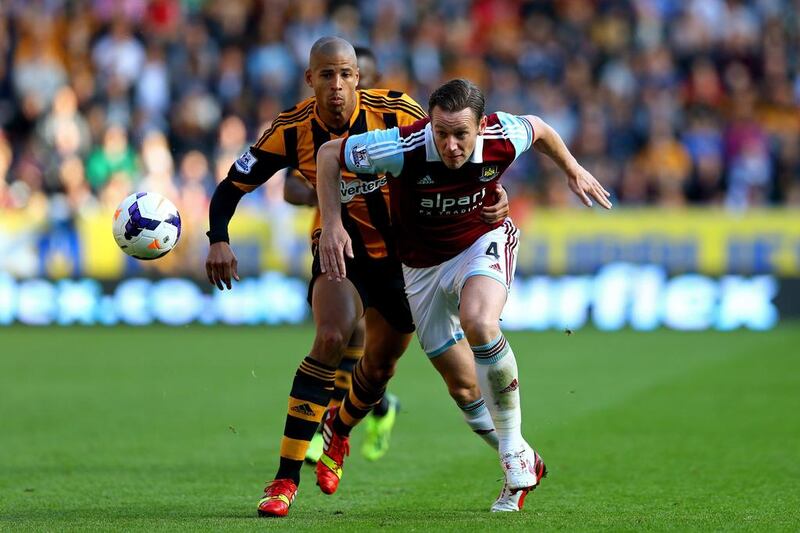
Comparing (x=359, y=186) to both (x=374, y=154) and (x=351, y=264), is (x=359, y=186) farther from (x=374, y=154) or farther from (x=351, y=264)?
(x=374, y=154)

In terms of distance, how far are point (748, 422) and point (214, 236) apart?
474 cm

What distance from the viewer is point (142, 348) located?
51.5 feet

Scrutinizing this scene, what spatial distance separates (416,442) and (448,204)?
3.06 m

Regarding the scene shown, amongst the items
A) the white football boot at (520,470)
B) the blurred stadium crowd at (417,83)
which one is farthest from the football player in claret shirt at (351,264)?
the blurred stadium crowd at (417,83)

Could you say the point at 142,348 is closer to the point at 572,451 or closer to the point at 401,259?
the point at 572,451

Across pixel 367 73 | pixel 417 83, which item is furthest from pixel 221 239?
pixel 417 83

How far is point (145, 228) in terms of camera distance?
6887 millimetres

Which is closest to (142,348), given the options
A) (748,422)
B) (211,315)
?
(211,315)

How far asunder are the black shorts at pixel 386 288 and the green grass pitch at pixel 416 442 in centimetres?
88

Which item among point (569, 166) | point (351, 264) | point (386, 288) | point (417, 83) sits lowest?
point (386, 288)

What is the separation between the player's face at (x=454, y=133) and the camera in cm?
602

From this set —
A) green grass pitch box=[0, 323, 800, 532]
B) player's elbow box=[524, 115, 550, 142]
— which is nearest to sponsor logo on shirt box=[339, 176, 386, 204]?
player's elbow box=[524, 115, 550, 142]

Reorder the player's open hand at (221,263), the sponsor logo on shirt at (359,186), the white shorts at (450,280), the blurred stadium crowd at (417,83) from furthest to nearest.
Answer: the blurred stadium crowd at (417,83), the sponsor logo on shirt at (359,186), the player's open hand at (221,263), the white shorts at (450,280)

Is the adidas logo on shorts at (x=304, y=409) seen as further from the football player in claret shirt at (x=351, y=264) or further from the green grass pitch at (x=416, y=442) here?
the green grass pitch at (x=416, y=442)
